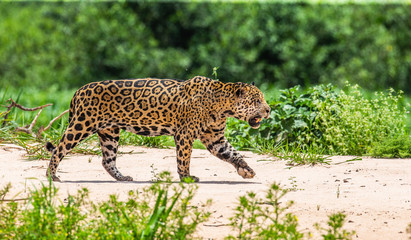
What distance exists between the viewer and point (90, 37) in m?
17.1

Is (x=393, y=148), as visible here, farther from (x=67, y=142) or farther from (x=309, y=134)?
(x=67, y=142)

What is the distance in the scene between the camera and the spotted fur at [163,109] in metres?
6.50

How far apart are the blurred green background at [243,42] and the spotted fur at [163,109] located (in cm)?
968

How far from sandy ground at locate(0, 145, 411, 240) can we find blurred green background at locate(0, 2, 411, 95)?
8.15 meters

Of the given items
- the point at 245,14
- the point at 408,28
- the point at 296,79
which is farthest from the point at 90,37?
the point at 408,28

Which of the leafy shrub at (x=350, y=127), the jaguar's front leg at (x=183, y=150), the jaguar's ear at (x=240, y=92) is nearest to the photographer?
the jaguar's front leg at (x=183, y=150)

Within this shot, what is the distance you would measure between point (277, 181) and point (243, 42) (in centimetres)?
1031

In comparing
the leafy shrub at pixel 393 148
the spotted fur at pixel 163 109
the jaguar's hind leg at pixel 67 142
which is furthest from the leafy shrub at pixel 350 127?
the jaguar's hind leg at pixel 67 142

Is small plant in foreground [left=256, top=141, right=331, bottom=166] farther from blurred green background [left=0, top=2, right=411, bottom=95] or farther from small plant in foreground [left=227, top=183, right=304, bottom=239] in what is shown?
blurred green background [left=0, top=2, right=411, bottom=95]

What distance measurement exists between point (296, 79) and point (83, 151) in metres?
9.48

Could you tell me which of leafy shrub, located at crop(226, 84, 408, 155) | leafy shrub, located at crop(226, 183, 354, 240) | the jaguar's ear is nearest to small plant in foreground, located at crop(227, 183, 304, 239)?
leafy shrub, located at crop(226, 183, 354, 240)

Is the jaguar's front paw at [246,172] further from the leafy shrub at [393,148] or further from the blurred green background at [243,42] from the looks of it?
the blurred green background at [243,42]

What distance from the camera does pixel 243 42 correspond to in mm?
16703

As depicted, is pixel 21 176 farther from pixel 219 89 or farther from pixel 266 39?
pixel 266 39
